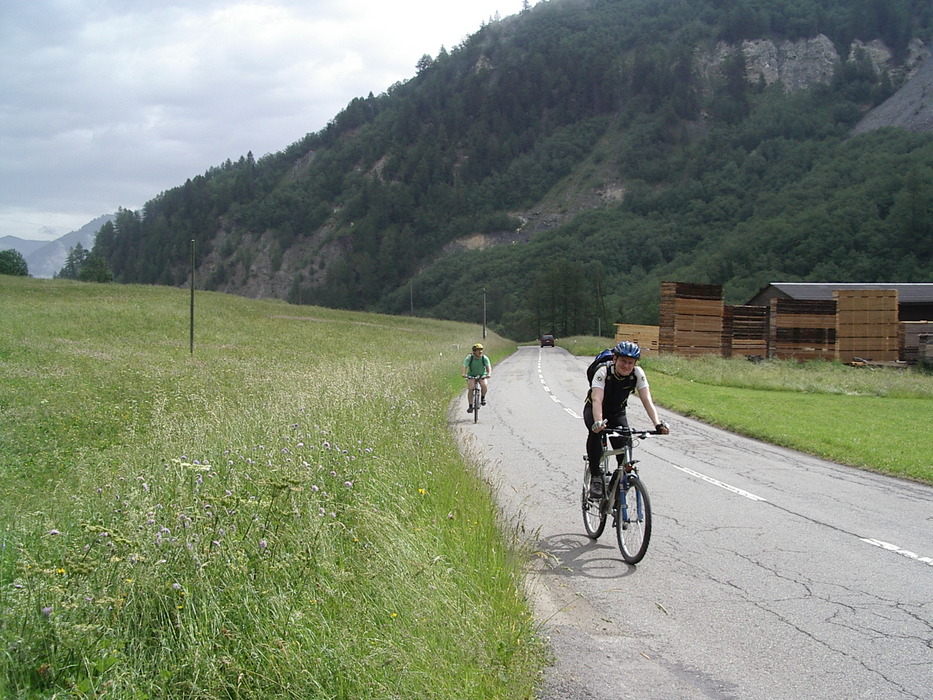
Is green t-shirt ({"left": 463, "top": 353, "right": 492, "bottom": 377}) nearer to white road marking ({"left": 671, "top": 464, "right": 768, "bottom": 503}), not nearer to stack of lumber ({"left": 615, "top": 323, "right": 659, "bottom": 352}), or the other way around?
white road marking ({"left": 671, "top": 464, "right": 768, "bottom": 503})

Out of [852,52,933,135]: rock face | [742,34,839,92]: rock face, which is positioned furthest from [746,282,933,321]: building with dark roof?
[742,34,839,92]: rock face

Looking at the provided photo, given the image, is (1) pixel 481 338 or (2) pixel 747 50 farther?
(2) pixel 747 50

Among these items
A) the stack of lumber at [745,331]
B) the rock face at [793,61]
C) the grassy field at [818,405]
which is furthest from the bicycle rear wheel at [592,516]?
the rock face at [793,61]

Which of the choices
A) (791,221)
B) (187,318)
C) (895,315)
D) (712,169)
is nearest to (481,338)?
(187,318)

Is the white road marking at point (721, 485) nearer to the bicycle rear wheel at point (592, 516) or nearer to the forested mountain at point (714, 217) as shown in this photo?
the bicycle rear wheel at point (592, 516)

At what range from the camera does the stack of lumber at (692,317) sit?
38969 millimetres

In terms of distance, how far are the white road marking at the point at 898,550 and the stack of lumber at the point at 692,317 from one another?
3271 centimetres

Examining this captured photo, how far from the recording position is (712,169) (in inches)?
6594

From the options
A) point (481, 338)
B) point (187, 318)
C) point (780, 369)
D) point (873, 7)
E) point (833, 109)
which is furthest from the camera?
point (873, 7)

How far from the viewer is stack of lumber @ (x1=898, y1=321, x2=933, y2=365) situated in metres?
37.4

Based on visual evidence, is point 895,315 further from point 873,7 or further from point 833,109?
point 873,7

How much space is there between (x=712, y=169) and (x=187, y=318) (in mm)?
147552

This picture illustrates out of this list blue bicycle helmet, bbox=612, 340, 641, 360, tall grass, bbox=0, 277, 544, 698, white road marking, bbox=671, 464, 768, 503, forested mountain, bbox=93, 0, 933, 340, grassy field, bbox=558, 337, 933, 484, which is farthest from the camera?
forested mountain, bbox=93, 0, 933, 340

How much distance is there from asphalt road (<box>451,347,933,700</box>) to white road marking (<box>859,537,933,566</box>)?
19mm
